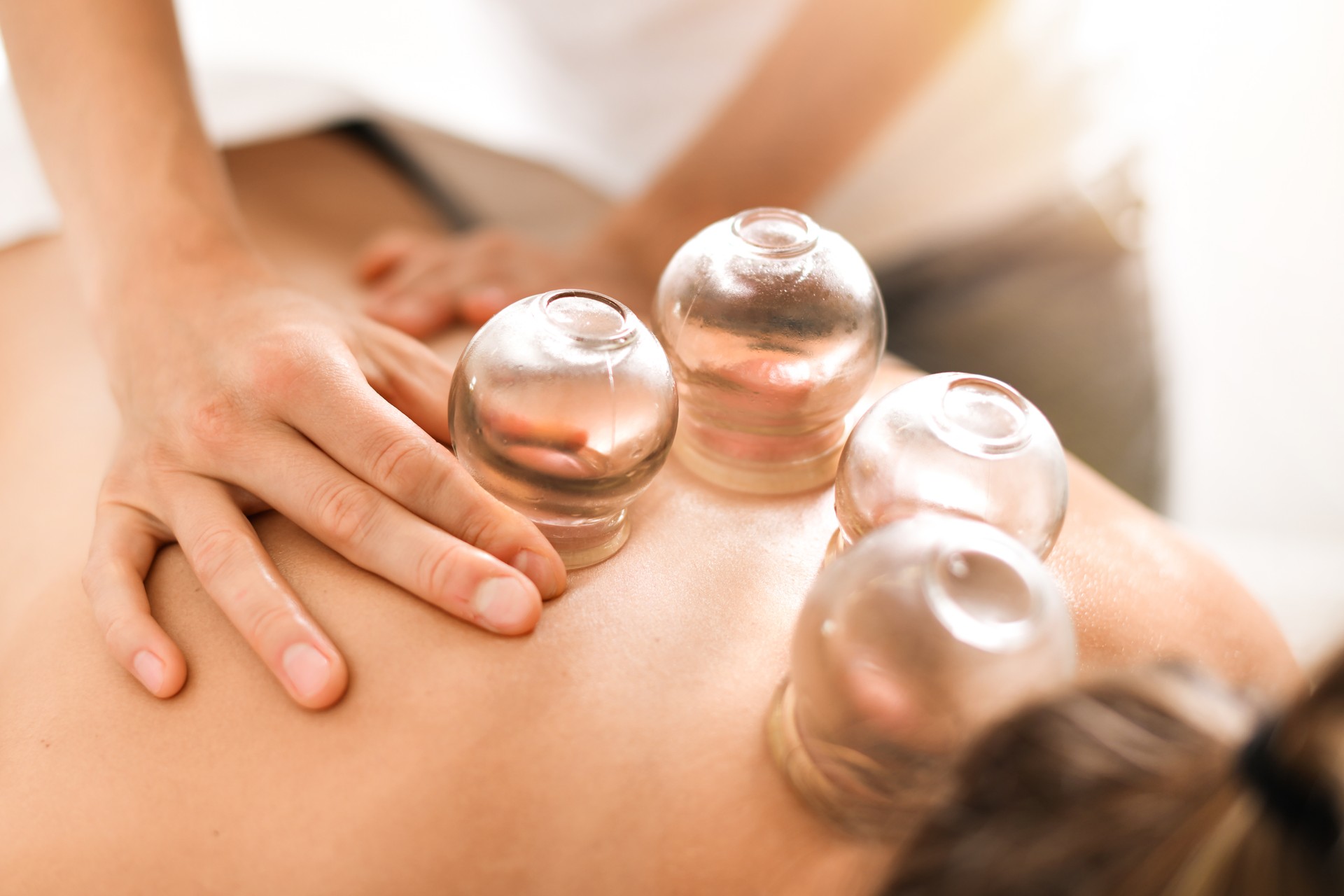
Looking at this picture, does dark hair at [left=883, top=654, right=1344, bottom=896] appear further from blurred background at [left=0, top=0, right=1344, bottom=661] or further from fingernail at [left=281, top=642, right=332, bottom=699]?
blurred background at [left=0, top=0, right=1344, bottom=661]

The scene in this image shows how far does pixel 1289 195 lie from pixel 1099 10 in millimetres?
434

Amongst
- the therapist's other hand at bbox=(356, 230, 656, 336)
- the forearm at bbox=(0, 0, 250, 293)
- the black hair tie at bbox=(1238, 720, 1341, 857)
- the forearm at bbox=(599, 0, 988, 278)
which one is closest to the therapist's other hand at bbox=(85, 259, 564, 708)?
the forearm at bbox=(0, 0, 250, 293)

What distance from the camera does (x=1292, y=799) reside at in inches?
15.4

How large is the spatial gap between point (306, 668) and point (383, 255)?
26.6 inches

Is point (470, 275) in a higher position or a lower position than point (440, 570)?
lower

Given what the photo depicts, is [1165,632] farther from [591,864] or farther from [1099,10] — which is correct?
[1099,10]

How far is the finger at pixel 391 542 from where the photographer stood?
25.1 inches

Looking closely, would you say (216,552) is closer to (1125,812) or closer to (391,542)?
(391,542)

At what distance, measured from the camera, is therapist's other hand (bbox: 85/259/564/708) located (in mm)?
639

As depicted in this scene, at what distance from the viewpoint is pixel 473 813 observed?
587 millimetres

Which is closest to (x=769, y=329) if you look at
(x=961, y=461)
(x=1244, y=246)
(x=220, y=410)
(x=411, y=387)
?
(x=961, y=461)

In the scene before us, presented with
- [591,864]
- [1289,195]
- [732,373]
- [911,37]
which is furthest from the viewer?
[1289,195]

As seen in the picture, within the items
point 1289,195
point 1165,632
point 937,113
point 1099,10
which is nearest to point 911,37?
point 937,113

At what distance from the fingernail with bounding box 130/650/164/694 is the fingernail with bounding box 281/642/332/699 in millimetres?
80
